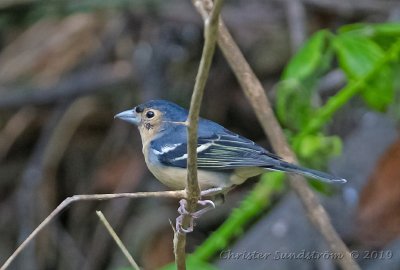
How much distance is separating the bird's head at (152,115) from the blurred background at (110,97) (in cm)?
238

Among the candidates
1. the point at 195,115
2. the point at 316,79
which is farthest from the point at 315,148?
the point at 195,115

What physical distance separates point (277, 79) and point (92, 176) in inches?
66.6

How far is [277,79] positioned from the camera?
7312mm

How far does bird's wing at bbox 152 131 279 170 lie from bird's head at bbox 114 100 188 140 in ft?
1.00

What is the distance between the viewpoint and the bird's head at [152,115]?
13.4 ft

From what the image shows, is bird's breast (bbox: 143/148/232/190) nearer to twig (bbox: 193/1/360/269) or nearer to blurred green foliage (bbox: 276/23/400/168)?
twig (bbox: 193/1/360/269)

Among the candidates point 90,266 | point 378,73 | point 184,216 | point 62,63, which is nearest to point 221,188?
point 184,216

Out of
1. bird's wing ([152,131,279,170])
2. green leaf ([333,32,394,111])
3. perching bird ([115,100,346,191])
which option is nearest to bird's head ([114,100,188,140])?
perching bird ([115,100,346,191])

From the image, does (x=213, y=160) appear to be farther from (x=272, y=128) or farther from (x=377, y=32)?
(x=377, y=32)

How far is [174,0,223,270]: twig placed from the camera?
222 cm

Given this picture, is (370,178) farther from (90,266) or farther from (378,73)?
(90,266)

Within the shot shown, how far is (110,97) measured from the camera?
23.6 ft

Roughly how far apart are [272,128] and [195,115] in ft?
4.58

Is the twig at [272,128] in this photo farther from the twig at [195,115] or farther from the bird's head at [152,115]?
the twig at [195,115]
